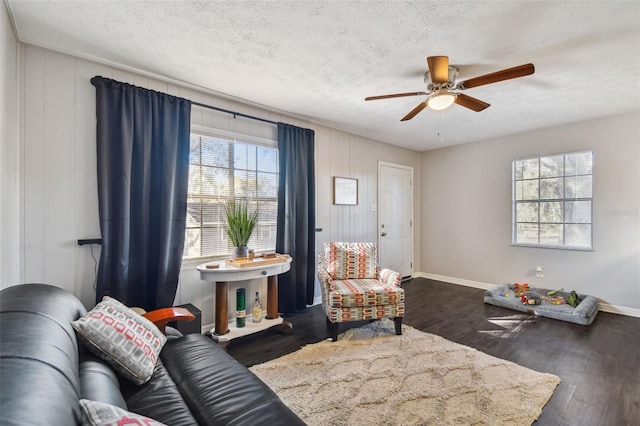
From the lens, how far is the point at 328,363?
7.61ft

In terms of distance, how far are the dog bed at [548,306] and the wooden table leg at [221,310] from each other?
Result: 3358mm

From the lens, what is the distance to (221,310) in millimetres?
2572

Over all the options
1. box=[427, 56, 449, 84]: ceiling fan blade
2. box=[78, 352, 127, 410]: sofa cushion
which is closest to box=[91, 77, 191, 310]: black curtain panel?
box=[78, 352, 127, 410]: sofa cushion

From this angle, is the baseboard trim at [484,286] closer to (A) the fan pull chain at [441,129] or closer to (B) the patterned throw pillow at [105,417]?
(A) the fan pull chain at [441,129]

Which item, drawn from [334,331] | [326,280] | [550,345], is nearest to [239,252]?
[326,280]

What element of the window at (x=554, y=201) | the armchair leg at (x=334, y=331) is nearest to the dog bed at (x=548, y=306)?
the window at (x=554, y=201)

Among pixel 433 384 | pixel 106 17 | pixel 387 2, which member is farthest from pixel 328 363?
pixel 106 17

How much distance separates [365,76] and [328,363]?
2.46m

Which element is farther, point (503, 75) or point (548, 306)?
point (548, 306)

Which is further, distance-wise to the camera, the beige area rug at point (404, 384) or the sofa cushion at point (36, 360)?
the beige area rug at point (404, 384)

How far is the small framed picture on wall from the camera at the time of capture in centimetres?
409

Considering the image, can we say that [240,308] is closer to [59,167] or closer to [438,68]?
[59,167]

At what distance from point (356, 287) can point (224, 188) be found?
173 centimetres

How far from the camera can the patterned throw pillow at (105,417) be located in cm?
71
